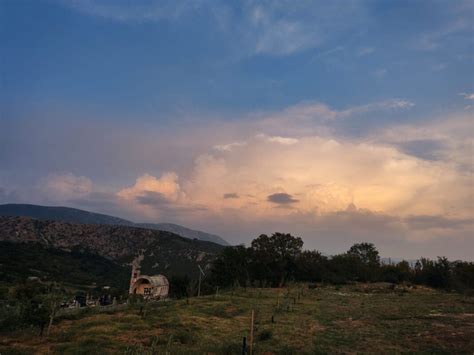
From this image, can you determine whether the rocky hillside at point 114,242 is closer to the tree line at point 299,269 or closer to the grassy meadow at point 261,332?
the tree line at point 299,269

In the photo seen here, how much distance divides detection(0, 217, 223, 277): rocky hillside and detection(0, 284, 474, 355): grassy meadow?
4665 inches

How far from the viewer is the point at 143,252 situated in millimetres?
170000

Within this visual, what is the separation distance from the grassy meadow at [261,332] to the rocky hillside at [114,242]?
11848 centimetres

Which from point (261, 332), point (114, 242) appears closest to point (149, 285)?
point (261, 332)

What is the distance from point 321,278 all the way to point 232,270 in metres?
21.3

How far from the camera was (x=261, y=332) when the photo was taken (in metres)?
23.4

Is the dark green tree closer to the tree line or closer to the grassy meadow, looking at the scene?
the tree line

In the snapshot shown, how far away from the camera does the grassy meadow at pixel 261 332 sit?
63.8 feet

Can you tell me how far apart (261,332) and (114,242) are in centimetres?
17970

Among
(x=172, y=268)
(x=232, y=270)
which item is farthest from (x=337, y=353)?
(x=172, y=268)

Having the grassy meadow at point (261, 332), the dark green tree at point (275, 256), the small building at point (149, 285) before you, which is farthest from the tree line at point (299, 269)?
the grassy meadow at point (261, 332)

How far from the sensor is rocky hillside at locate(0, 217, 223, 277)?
523 ft

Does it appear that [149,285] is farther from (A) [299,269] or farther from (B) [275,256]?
(A) [299,269]

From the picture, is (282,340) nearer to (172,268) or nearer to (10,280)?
(10,280)
